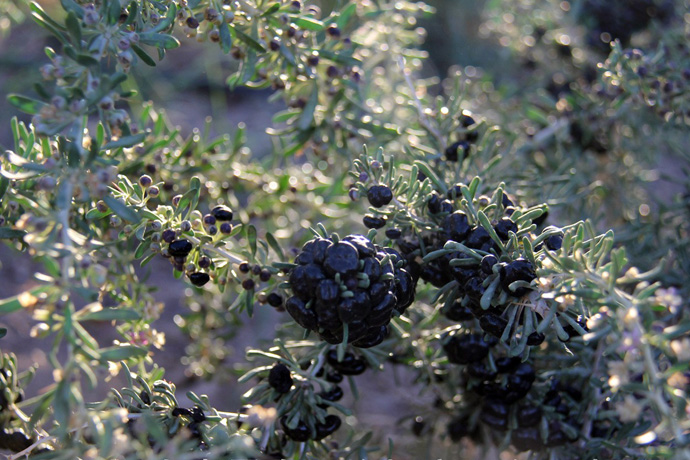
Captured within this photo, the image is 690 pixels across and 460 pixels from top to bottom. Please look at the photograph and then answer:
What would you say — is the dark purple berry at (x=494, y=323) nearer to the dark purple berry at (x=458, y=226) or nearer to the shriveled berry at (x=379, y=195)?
the dark purple berry at (x=458, y=226)

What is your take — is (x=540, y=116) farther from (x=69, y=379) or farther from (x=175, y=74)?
(x=175, y=74)

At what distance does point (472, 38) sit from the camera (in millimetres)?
3330

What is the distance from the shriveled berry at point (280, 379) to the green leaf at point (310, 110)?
54 cm

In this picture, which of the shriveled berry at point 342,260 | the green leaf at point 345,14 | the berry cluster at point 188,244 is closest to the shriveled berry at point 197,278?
the berry cluster at point 188,244

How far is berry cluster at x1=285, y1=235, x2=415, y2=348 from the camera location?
0.90m

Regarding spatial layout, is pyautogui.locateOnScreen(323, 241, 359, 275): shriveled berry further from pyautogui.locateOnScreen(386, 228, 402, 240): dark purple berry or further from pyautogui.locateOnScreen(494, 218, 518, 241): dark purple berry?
pyautogui.locateOnScreen(494, 218, 518, 241): dark purple berry

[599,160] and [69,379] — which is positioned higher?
[69,379]

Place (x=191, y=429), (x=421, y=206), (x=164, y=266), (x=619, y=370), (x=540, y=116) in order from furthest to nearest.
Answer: (x=164, y=266) < (x=540, y=116) < (x=421, y=206) < (x=191, y=429) < (x=619, y=370)

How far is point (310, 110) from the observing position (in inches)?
52.2

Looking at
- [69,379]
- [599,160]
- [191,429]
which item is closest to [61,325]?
[69,379]

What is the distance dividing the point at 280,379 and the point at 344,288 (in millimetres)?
294

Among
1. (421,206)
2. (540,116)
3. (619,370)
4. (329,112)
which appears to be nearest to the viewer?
(619,370)

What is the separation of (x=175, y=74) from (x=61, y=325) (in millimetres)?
2692

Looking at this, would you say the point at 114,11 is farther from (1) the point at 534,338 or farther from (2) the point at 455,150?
(1) the point at 534,338
